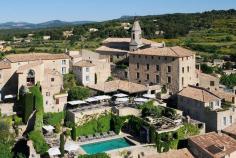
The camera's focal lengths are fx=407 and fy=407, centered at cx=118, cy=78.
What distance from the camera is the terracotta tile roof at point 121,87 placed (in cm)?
5348

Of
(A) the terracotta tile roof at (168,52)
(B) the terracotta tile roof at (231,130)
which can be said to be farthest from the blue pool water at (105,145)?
(A) the terracotta tile roof at (168,52)

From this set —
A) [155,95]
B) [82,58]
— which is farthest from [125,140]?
[82,58]

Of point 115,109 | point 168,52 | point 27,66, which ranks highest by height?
→ point 168,52

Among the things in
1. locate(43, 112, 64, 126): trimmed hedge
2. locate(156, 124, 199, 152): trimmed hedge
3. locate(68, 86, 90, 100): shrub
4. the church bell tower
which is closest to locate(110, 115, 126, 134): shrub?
locate(68, 86, 90, 100): shrub

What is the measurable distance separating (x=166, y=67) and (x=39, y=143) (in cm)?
2168

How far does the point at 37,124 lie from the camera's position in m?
44.1

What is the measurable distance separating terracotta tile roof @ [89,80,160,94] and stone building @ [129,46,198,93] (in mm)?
2108

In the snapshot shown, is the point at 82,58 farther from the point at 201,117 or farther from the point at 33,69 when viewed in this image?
the point at 201,117

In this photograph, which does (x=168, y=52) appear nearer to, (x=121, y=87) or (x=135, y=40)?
(x=121, y=87)

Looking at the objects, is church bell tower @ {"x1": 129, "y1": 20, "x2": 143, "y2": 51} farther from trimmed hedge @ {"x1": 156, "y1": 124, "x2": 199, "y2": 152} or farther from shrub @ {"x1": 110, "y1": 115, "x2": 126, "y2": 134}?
trimmed hedge @ {"x1": 156, "y1": 124, "x2": 199, "y2": 152}

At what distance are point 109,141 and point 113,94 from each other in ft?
33.9

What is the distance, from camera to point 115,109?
47.8 m

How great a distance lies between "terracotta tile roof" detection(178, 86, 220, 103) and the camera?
47312mm

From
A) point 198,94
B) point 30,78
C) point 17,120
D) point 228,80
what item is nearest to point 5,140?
point 17,120
